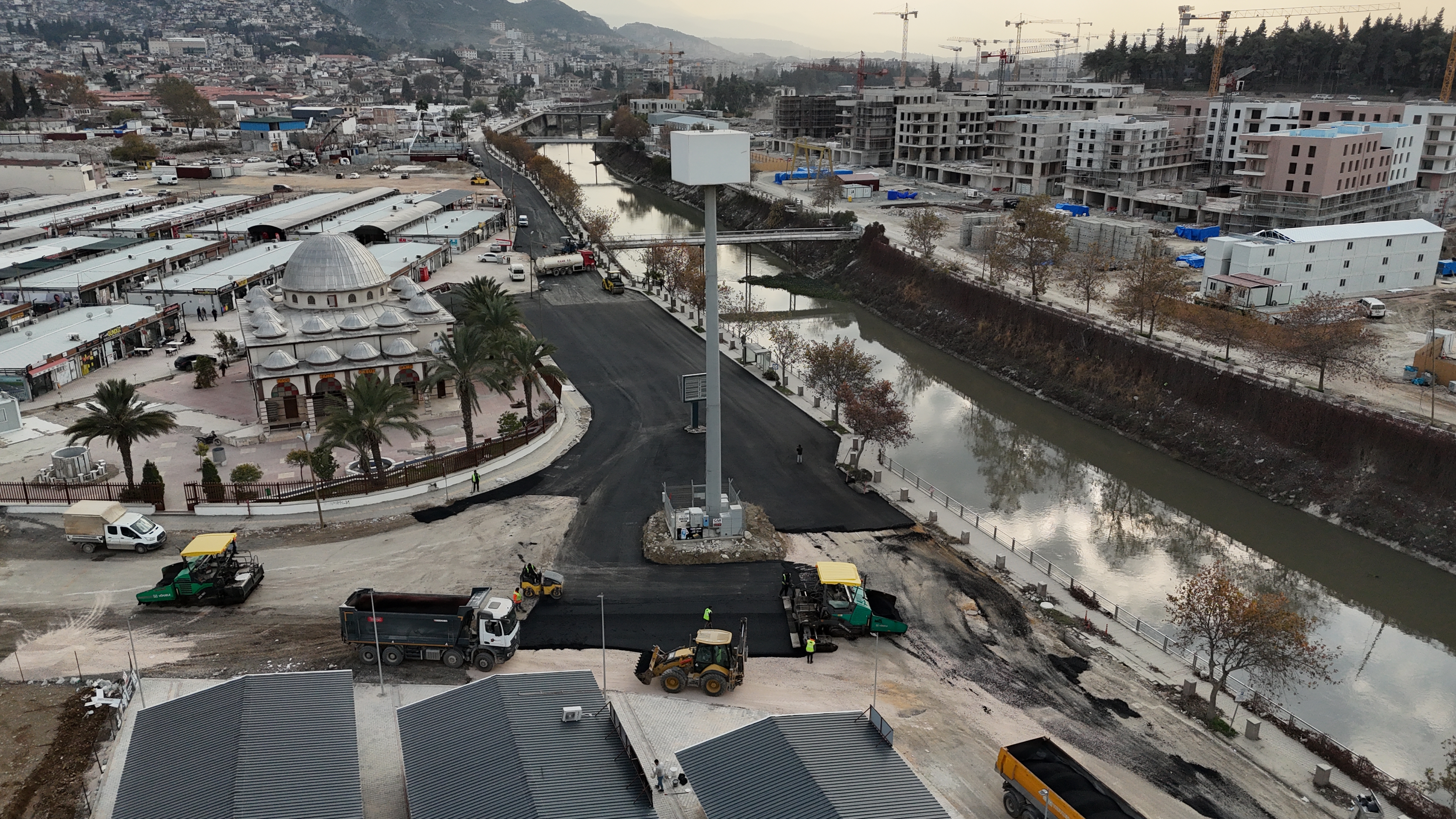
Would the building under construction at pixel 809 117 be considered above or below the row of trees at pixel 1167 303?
above

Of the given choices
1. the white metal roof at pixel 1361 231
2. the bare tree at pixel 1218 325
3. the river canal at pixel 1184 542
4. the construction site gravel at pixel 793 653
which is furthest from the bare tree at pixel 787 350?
the white metal roof at pixel 1361 231

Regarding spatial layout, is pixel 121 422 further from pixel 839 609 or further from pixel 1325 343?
pixel 1325 343

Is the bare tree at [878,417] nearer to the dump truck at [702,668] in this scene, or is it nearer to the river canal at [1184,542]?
the river canal at [1184,542]

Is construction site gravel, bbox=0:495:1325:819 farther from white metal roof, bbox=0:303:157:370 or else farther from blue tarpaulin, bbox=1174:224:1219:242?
blue tarpaulin, bbox=1174:224:1219:242

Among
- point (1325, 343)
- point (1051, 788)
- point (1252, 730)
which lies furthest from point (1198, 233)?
point (1051, 788)

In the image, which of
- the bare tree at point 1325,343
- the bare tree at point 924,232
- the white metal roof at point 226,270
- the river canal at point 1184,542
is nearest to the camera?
the river canal at point 1184,542

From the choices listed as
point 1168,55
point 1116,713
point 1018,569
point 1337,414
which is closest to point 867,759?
point 1116,713

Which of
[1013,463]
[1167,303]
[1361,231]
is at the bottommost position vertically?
[1013,463]
